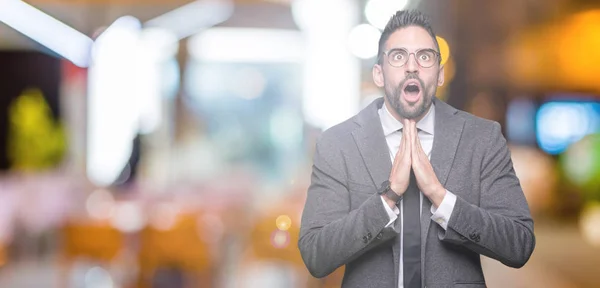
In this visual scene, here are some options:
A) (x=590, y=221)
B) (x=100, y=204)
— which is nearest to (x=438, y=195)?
(x=100, y=204)

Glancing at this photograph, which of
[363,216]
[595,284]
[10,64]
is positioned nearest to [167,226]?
[595,284]

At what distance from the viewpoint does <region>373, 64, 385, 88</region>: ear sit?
1408 millimetres

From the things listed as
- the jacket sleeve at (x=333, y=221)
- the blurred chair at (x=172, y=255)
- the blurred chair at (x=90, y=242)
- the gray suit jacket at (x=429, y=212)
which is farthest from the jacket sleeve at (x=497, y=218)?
the blurred chair at (x=90, y=242)

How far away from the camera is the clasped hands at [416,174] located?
1.34 meters

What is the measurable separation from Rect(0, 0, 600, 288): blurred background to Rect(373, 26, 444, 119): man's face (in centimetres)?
11

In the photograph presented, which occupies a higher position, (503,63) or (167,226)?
(503,63)

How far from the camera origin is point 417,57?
1.37 meters

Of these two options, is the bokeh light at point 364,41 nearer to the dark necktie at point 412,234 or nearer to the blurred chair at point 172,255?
the dark necktie at point 412,234

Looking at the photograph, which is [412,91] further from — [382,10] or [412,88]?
[382,10]

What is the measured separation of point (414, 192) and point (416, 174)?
3 cm

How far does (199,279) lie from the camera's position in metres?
6.87

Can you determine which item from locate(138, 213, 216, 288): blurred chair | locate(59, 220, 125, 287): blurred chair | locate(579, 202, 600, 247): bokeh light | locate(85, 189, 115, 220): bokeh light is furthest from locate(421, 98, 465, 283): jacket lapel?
locate(579, 202, 600, 247): bokeh light

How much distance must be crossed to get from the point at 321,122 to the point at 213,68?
32.1 ft

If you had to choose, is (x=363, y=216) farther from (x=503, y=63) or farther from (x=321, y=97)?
(x=503, y=63)
